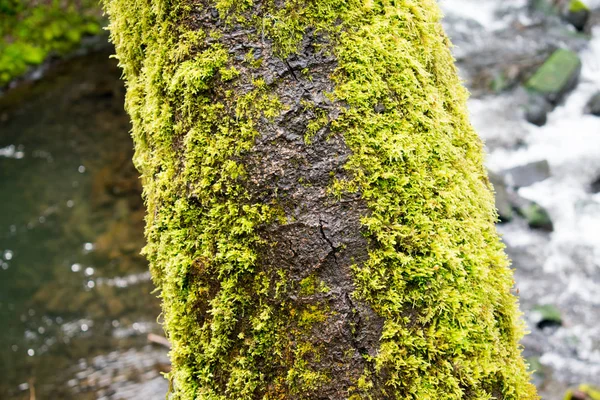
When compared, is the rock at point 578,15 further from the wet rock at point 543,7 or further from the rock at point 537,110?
the rock at point 537,110

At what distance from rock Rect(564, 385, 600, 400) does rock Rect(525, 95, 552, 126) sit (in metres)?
4.95

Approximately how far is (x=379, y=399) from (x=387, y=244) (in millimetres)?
415

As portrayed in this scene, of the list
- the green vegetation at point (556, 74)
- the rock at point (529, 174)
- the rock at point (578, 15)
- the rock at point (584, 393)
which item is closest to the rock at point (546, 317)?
the rock at point (584, 393)

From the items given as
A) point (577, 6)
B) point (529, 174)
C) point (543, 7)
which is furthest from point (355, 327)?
point (543, 7)

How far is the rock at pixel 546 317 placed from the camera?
17.2 feet

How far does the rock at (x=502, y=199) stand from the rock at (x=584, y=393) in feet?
8.76

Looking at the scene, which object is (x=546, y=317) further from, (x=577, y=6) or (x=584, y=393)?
(x=577, y=6)

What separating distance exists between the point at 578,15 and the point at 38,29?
12.7 metres

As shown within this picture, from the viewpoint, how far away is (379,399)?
1.24m

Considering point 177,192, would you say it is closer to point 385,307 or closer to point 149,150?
point 149,150

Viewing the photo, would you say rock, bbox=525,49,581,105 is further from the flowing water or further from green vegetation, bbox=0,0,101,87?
green vegetation, bbox=0,0,101,87

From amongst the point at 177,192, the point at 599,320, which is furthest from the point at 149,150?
the point at 599,320

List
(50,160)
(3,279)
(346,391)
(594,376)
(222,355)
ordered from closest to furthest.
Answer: (346,391) → (222,355) → (594,376) → (3,279) → (50,160)

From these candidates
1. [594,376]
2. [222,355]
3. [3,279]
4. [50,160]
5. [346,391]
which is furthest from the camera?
[50,160]
